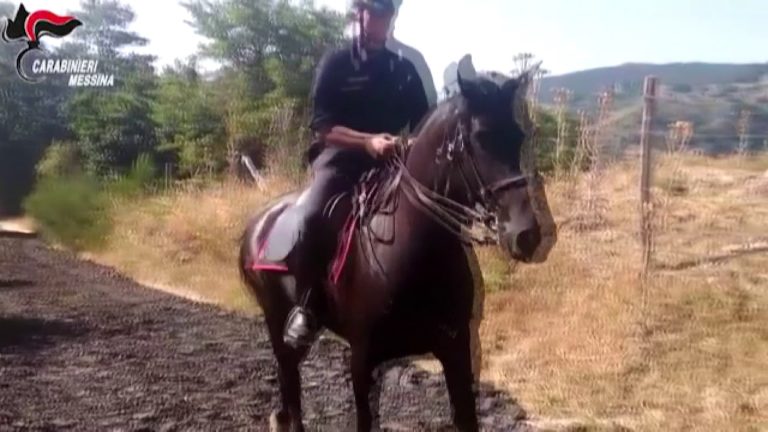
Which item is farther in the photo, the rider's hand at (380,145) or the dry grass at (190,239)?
the dry grass at (190,239)

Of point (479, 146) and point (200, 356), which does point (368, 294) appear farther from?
point (200, 356)

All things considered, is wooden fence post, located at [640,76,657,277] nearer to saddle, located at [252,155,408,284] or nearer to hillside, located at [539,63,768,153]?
hillside, located at [539,63,768,153]

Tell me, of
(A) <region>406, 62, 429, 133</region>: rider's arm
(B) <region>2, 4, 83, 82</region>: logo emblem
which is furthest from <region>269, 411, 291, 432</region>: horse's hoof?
(B) <region>2, 4, 83, 82</region>: logo emblem

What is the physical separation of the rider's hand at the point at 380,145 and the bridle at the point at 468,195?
12 centimetres

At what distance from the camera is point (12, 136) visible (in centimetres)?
A: 302

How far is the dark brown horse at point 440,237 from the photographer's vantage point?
6.31 ft

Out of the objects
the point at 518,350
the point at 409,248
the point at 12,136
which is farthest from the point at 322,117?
the point at 12,136

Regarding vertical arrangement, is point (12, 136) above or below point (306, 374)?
above

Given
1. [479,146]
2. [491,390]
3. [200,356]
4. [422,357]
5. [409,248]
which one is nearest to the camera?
[479,146]

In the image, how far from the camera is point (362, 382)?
222 centimetres

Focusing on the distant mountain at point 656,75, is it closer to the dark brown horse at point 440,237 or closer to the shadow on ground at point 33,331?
the dark brown horse at point 440,237

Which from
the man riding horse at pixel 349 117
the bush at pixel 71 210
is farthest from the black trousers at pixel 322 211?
the bush at pixel 71 210

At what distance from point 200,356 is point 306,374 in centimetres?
41

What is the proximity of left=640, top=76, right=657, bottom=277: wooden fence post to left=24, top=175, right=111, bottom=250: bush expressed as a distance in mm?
1698
